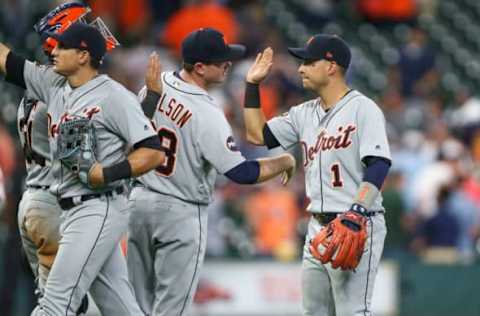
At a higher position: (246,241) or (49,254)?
(49,254)

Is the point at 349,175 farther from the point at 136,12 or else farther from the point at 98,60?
the point at 136,12

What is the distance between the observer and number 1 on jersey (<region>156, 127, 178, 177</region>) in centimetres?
802

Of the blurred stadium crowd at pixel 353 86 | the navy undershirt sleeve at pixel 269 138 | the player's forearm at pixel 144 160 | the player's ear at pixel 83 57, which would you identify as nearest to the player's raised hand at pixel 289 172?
the navy undershirt sleeve at pixel 269 138

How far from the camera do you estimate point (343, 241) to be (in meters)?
7.43

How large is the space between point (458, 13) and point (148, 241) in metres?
12.2

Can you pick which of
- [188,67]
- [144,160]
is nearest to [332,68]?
[188,67]

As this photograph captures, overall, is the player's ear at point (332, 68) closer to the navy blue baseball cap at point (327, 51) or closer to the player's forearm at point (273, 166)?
the navy blue baseball cap at point (327, 51)

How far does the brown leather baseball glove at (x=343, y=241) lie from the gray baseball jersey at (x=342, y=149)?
246mm

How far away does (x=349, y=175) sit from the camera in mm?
7805

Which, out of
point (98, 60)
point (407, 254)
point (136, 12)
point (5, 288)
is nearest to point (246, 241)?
point (407, 254)

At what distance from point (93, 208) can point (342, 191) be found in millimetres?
1450

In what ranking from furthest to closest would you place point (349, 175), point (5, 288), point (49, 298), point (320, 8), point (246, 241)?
point (320, 8) → point (246, 241) → point (5, 288) → point (349, 175) → point (49, 298)

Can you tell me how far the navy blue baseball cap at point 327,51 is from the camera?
793cm

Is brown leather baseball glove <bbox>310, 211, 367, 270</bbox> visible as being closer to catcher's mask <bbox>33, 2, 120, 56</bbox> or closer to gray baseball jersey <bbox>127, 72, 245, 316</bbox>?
gray baseball jersey <bbox>127, 72, 245, 316</bbox>
